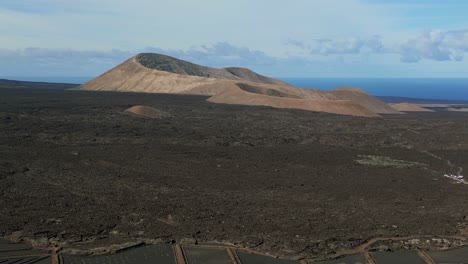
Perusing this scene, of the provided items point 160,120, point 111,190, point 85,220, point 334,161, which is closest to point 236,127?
point 160,120

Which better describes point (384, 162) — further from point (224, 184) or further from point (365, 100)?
point (365, 100)

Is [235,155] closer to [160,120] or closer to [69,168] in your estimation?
[69,168]

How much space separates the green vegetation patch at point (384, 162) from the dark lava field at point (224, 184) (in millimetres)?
110

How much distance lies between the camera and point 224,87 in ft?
264

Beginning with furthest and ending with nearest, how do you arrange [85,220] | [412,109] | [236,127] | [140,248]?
1. [412,109]
2. [236,127]
3. [85,220]
4. [140,248]

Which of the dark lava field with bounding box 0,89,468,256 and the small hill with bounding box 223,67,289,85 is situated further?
the small hill with bounding box 223,67,289,85

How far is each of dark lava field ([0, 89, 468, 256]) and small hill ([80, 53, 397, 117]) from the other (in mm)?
19621

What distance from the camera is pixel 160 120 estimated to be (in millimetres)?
42156

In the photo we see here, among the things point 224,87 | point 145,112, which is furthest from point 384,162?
point 224,87

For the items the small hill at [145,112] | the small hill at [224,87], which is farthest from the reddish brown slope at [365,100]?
the small hill at [145,112]

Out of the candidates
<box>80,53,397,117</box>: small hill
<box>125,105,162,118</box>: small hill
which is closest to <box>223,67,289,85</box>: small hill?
<box>80,53,397,117</box>: small hill

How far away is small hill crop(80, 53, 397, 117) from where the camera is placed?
60.0m

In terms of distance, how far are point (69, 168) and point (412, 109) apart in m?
66.3

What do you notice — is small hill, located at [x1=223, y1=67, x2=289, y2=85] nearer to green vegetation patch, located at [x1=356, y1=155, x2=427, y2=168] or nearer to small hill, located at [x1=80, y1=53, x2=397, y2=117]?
small hill, located at [x1=80, y1=53, x2=397, y2=117]
